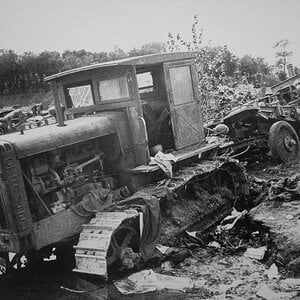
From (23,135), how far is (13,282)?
1883mm

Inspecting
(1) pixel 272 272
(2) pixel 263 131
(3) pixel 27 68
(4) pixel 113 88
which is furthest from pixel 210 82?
(1) pixel 272 272

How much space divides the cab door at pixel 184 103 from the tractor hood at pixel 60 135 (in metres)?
1.18

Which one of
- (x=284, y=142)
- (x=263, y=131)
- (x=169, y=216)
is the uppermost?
(x=263, y=131)

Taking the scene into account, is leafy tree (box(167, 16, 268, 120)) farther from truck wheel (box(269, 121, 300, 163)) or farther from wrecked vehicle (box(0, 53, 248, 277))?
wrecked vehicle (box(0, 53, 248, 277))

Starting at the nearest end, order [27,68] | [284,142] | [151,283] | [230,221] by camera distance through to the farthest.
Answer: [151,283] → [230,221] → [284,142] → [27,68]

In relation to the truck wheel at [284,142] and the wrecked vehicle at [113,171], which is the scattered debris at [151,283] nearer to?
the wrecked vehicle at [113,171]

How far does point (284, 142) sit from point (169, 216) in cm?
493

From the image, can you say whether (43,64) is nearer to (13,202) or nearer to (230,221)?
(230,221)

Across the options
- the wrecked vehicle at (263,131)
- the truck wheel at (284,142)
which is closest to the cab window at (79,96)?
the wrecked vehicle at (263,131)

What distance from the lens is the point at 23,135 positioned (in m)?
4.75

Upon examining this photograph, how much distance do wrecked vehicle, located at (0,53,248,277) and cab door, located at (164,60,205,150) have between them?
2 centimetres

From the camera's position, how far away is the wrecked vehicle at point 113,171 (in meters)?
4.48

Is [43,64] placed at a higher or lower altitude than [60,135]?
higher

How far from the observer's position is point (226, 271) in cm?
462
